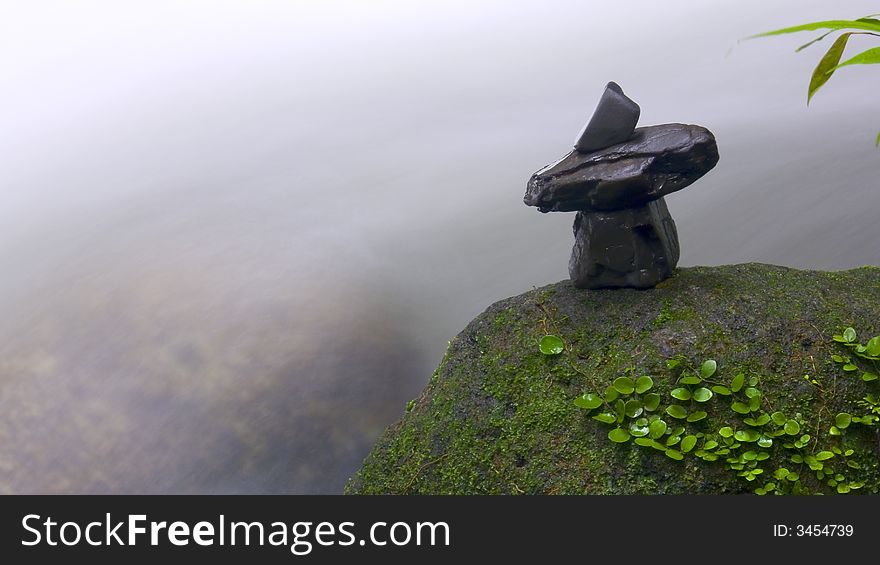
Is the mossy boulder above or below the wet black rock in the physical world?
below

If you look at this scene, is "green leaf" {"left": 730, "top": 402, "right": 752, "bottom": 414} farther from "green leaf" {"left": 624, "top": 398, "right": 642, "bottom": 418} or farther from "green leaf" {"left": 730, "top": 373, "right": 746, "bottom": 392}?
"green leaf" {"left": 624, "top": 398, "right": 642, "bottom": 418}

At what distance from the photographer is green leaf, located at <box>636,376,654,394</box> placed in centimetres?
241

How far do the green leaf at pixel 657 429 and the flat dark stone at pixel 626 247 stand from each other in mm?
Result: 666

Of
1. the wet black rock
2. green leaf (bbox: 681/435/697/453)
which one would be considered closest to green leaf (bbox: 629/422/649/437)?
green leaf (bbox: 681/435/697/453)

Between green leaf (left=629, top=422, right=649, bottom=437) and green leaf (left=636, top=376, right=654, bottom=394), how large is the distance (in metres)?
0.13

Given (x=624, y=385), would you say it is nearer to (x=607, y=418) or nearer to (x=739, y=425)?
(x=607, y=418)

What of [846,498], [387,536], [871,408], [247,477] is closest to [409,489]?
[387,536]

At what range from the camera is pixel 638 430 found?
2324 millimetres

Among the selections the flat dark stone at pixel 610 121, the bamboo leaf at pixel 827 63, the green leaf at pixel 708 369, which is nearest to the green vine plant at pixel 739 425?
the green leaf at pixel 708 369

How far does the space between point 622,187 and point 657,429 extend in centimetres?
86

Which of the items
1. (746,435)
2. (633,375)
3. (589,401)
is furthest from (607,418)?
(746,435)

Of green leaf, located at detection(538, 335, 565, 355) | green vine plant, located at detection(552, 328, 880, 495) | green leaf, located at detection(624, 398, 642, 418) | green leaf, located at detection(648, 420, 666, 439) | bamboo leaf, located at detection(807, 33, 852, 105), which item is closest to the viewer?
bamboo leaf, located at detection(807, 33, 852, 105)

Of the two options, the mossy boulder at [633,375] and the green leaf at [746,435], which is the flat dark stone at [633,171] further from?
the green leaf at [746,435]

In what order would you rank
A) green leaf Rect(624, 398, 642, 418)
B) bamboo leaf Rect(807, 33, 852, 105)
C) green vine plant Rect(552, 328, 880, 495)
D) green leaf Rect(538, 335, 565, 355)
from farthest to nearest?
green leaf Rect(538, 335, 565, 355) → green leaf Rect(624, 398, 642, 418) → green vine plant Rect(552, 328, 880, 495) → bamboo leaf Rect(807, 33, 852, 105)
